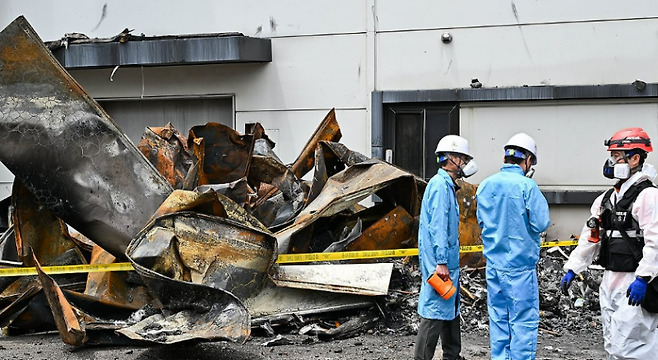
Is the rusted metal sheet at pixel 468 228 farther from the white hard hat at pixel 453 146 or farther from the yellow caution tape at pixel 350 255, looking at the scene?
the white hard hat at pixel 453 146

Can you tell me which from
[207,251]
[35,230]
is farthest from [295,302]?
[35,230]

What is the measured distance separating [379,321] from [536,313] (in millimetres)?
1801

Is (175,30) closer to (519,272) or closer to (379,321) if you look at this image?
(379,321)

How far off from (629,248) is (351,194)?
2992mm

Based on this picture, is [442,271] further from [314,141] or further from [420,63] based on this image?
[420,63]

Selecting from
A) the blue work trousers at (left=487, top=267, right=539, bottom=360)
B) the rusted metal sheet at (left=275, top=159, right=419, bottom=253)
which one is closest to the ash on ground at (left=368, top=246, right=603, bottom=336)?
the rusted metal sheet at (left=275, top=159, right=419, bottom=253)

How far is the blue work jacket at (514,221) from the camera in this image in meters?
5.62

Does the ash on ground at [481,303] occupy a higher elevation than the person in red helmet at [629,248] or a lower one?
lower

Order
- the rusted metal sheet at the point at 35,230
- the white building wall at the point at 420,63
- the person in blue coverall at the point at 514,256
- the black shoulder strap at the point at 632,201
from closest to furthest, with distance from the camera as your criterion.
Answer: the black shoulder strap at the point at 632,201, the person in blue coverall at the point at 514,256, the rusted metal sheet at the point at 35,230, the white building wall at the point at 420,63

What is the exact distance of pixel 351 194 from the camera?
7.77 metres

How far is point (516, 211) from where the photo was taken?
18.5 feet

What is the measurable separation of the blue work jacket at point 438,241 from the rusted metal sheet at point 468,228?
2191 millimetres

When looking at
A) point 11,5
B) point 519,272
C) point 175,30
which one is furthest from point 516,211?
point 11,5

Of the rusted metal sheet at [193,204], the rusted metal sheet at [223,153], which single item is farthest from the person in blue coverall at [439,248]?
the rusted metal sheet at [223,153]
